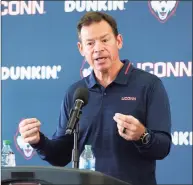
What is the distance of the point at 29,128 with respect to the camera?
1550 millimetres

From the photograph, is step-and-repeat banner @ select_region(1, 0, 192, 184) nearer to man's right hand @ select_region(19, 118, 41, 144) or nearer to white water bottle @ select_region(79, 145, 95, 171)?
white water bottle @ select_region(79, 145, 95, 171)

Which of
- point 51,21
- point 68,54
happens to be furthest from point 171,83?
point 51,21

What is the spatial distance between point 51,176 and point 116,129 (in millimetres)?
938

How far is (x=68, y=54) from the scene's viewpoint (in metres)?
3.11

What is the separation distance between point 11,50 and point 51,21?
0.36 m

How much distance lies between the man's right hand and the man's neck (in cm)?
47

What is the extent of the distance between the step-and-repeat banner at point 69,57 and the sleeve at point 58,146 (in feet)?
3.51

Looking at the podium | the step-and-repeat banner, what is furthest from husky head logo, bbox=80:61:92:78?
the podium

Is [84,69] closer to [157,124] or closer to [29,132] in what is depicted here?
[157,124]

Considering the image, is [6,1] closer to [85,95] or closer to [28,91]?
[28,91]

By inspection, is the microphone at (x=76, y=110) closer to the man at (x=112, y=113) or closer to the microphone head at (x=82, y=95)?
the microphone head at (x=82, y=95)

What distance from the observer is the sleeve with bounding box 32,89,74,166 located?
1.82 m

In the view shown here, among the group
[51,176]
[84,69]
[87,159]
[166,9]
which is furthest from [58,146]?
[166,9]

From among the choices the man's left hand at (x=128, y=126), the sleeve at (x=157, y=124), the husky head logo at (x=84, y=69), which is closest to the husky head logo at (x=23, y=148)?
the husky head logo at (x=84, y=69)
